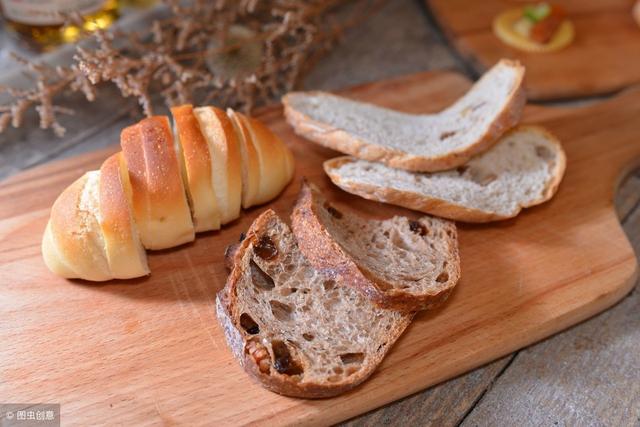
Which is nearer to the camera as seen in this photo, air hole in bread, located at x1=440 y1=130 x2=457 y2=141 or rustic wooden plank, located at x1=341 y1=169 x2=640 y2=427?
rustic wooden plank, located at x1=341 y1=169 x2=640 y2=427

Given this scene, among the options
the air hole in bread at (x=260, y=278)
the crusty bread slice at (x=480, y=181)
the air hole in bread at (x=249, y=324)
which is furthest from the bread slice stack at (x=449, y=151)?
the air hole in bread at (x=249, y=324)

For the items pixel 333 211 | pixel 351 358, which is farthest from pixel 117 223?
pixel 351 358

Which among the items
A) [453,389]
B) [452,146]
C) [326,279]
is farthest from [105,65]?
[453,389]

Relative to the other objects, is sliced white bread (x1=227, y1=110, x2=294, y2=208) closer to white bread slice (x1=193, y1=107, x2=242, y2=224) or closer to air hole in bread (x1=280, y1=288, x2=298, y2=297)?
white bread slice (x1=193, y1=107, x2=242, y2=224)

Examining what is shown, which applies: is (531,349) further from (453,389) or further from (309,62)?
(309,62)

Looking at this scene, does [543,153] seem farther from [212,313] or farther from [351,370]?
[212,313]

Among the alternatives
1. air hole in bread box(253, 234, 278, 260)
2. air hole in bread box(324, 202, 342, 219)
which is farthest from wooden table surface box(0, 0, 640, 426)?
air hole in bread box(324, 202, 342, 219)

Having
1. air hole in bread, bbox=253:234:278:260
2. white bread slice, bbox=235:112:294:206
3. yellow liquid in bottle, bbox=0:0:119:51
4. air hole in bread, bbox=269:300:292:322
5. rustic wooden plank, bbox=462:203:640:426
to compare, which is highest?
yellow liquid in bottle, bbox=0:0:119:51
